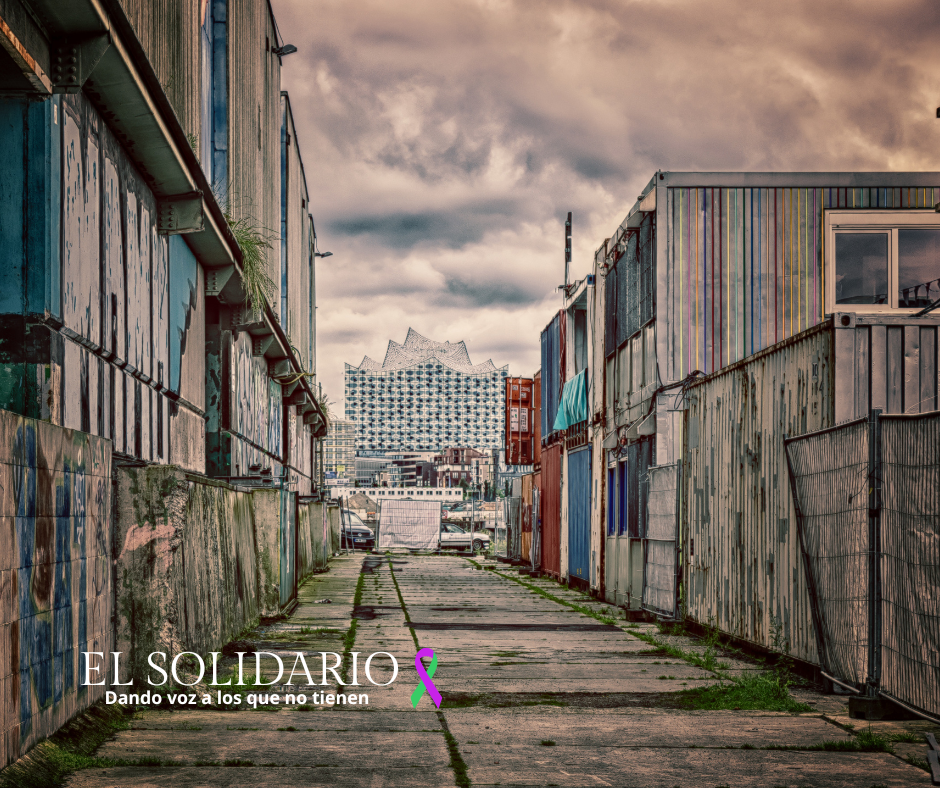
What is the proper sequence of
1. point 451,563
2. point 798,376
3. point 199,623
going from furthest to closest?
point 451,563
point 798,376
point 199,623

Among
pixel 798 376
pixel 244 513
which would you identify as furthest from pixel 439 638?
pixel 798 376

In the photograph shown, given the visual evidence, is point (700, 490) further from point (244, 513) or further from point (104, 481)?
point (104, 481)

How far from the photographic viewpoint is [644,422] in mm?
13461

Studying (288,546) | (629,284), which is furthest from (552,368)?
(288,546)

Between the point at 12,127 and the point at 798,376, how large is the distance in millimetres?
6263

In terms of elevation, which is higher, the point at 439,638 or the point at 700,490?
the point at 700,490

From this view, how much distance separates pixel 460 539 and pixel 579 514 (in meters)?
21.6

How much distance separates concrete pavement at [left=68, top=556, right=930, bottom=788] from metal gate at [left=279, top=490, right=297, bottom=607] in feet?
12.5

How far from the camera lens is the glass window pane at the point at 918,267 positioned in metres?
13.0

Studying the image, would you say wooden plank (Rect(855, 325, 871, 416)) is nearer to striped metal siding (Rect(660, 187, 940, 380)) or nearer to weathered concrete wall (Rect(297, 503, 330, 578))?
striped metal siding (Rect(660, 187, 940, 380))

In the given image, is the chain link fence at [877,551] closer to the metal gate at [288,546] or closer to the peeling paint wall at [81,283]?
the peeling paint wall at [81,283]

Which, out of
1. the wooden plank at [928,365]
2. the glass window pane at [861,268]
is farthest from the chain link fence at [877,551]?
the glass window pane at [861,268]

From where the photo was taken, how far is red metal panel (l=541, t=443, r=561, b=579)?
2181 centimetres

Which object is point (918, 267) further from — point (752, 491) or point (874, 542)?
point (874, 542)
